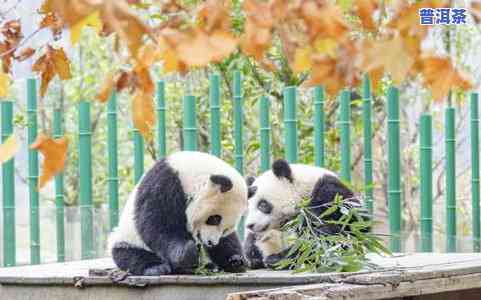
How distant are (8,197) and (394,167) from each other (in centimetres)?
230

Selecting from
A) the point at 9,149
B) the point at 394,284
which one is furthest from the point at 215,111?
the point at 9,149

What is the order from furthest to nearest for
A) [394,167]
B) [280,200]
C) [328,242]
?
[394,167] → [280,200] → [328,242]

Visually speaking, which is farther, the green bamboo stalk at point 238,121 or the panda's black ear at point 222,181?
the green bamboo stalk at point 238,121

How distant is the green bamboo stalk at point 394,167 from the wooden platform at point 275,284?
1756 millimetres

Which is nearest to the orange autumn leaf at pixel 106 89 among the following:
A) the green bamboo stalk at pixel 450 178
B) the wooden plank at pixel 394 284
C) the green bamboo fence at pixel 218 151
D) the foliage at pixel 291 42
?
the foliage at pixel 291 42

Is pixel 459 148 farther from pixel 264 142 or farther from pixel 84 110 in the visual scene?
pixel 84 110

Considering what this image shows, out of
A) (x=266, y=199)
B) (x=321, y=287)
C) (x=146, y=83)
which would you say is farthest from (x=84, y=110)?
(x=146, y=83)

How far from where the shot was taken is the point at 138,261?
382 cm

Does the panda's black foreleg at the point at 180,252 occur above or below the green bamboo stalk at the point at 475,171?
below

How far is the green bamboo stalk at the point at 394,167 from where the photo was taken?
595cm

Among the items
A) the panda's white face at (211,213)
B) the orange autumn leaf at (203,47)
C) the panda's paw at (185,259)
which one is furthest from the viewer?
the panda's white face at (211,213)

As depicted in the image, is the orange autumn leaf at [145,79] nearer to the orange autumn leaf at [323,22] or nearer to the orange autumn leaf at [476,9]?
the orange autumn leaf at [323,22]

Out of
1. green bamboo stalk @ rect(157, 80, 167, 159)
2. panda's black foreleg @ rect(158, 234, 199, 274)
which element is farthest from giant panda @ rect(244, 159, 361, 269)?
green bamboo stalk @ rect(157, 80, 167, 159)

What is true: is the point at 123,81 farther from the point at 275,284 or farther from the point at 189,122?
the point at 189,122
